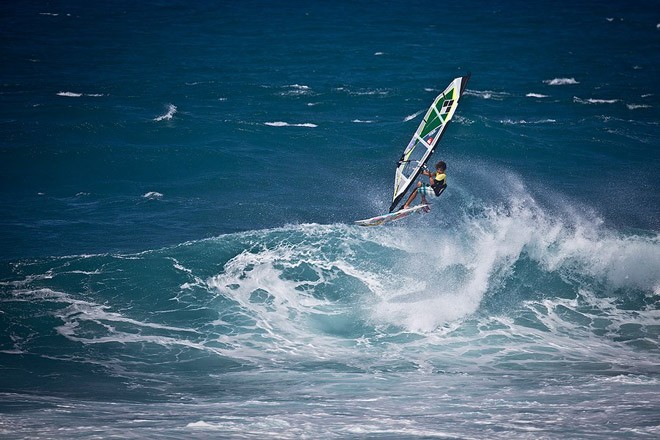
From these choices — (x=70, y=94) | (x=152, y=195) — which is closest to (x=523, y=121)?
(x=152, y=195)

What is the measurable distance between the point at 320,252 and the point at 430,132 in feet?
19.7

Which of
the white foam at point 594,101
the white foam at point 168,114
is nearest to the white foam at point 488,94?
the white foam at point 594,101

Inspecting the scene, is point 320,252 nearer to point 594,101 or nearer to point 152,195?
point 152,195

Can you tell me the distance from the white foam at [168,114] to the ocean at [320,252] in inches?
9.2

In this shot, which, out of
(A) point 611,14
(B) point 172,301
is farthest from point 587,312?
(A) point 611,14

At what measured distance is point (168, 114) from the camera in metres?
33.7

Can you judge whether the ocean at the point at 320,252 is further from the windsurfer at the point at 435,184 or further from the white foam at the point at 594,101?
the windsurfer at the point at 435,184

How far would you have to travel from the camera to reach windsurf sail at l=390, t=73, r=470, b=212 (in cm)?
1717

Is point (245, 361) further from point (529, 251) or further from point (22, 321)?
point (529, 251)

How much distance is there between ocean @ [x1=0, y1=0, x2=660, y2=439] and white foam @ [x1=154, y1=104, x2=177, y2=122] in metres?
0.23

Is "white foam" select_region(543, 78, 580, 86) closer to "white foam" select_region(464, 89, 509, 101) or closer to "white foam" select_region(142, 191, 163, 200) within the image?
"white foam" select_region(464, 89, 509, 101)

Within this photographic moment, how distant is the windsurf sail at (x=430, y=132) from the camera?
56.3 ft

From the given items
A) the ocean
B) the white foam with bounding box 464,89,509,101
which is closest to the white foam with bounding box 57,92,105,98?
the ocean

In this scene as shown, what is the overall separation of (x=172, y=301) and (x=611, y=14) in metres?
48.2
